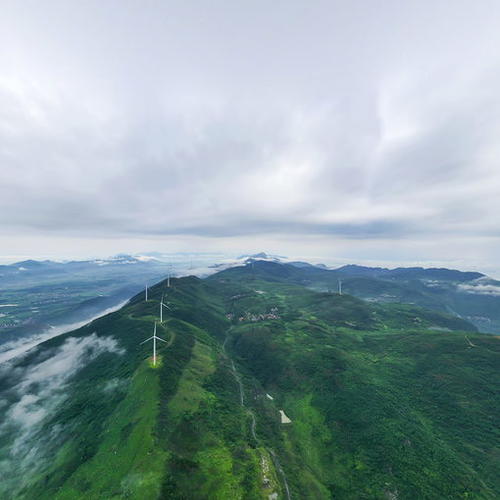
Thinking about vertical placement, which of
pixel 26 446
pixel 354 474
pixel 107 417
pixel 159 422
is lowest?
pixel 26 446

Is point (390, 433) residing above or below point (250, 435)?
below

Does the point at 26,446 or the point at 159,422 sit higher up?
the point at 159,422

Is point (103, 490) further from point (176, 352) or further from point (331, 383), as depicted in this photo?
point (331, 383)

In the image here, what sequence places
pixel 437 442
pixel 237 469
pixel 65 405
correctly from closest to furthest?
pixel 237 469 → pixel 437 442 → pixel 65 405

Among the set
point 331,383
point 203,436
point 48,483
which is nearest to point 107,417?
point 48,483

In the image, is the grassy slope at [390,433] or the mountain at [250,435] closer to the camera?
the mountain at [250,435]

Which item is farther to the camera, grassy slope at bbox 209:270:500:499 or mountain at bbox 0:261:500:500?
grassy slope at bbox 209:270:500:499

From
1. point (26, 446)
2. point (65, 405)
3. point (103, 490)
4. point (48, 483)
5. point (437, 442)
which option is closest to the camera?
point (103, 490)

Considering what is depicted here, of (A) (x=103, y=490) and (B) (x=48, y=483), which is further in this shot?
(B) (x=48, y=483)

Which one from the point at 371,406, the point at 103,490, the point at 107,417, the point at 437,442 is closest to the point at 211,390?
the point at 107,417

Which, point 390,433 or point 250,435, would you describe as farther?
point 390,433
